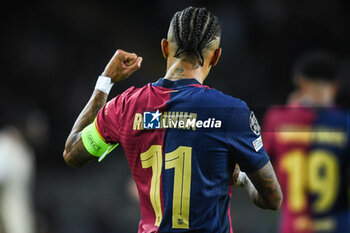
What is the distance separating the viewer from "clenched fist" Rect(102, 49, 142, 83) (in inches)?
91.0

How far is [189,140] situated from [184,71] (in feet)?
0.83

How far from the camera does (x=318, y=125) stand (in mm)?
3221

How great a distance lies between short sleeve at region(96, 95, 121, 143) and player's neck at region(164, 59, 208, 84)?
215 mm

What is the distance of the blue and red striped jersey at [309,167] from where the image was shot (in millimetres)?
3352

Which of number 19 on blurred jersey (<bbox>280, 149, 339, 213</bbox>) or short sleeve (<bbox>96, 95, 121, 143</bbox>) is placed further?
number 19 on blurred jersey (<bbox>280, 149, 339, 213</bbox>)

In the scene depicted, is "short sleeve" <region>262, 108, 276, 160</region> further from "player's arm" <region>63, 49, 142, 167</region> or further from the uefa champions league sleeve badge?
the uefa champions league sleeve badge

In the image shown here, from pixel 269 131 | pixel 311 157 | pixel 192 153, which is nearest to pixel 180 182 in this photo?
pixel 192 153

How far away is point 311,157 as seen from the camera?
355 cm

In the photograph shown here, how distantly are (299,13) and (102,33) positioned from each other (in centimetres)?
331

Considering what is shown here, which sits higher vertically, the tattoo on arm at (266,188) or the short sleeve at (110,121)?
the short sleeve at (110,121)

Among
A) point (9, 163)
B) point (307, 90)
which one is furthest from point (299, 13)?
point (307, 90)

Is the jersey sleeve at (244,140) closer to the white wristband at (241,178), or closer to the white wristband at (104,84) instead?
the white wristband at (241,178)

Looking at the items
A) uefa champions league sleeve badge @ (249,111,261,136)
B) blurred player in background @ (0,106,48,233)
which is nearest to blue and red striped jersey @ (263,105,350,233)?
uefa champions league sleeve badge @ (249,111,261,136)

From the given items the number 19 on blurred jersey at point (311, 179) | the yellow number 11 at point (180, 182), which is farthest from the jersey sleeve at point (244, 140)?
the number 19 on blurred jersey at point (311, 179)
